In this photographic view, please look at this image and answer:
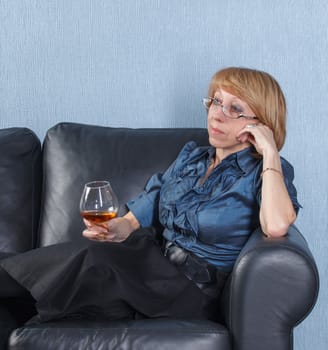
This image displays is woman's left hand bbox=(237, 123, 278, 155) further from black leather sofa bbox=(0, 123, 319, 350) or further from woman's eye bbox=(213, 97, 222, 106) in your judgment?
black leather sofa bbox=(0, 123, 319, 350)

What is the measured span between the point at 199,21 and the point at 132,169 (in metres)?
0.64

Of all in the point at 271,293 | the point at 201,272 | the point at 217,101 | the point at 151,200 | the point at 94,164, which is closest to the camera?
the point at 271,293

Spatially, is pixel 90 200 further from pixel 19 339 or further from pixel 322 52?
pixel 322 52

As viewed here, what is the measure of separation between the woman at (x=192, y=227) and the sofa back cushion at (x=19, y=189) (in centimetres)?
38

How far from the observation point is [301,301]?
1906mm

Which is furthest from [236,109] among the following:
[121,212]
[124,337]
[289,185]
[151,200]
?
[124,337]

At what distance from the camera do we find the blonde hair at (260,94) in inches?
88.7

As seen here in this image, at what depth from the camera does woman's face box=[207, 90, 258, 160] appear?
89.2 inches

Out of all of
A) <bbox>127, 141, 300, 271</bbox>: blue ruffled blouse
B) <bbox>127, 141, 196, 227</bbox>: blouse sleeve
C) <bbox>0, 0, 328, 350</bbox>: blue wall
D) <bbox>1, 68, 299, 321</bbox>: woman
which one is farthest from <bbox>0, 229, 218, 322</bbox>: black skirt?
<bbox>0, 0, 328, 350</bbox>: blue wall

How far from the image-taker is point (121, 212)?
2.51 meters

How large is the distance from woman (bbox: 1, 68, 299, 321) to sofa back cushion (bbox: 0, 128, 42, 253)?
1.25ft

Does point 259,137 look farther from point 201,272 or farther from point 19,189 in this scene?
point 19,189

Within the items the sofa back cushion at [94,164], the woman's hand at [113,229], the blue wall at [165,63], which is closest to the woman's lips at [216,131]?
the sofa back cushion at [94,164]

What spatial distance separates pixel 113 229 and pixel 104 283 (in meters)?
0.31
